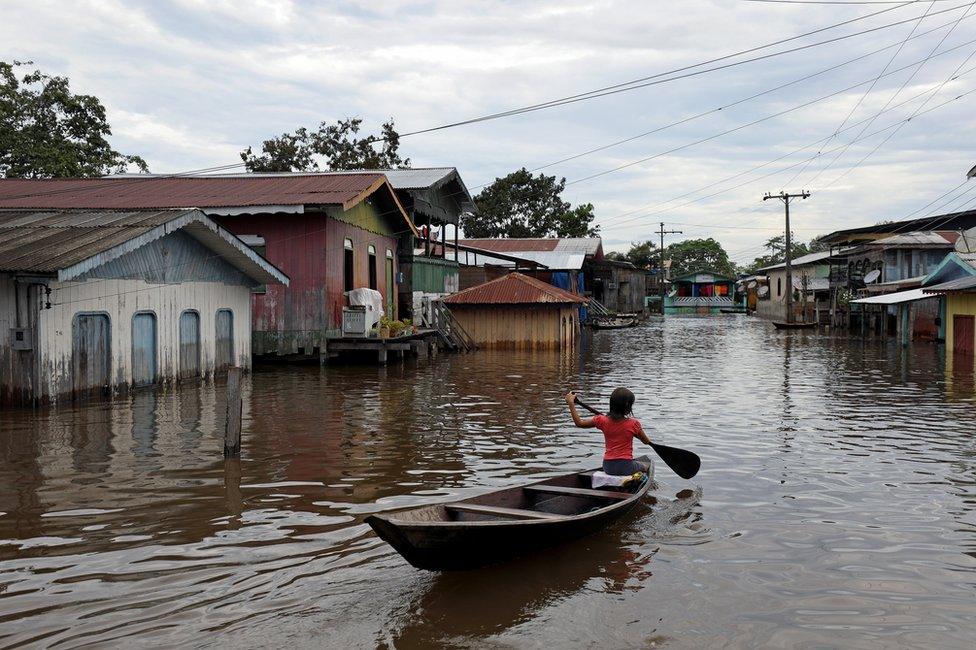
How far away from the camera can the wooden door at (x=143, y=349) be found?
17.6 m

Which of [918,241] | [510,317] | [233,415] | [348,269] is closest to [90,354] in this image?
[233,415]

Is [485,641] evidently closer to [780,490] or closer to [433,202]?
[780,490]

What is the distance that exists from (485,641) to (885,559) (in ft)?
13.1

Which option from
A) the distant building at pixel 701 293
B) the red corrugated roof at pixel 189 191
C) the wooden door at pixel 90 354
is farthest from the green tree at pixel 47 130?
the distant building at pixel 701 293

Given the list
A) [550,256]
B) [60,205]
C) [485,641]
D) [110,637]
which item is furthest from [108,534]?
[550,256]

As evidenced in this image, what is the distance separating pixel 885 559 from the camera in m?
7.59

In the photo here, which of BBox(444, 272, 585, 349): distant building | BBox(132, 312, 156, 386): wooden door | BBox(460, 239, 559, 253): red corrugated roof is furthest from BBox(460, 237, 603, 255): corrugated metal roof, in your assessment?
BBox(132, 312, 156, 386): wooden door

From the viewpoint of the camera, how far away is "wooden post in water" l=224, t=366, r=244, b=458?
36.2 ft

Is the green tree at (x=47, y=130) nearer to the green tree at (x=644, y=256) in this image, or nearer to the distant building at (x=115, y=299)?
the distant building at (x=115, y=299)

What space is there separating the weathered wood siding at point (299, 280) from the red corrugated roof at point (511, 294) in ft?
29.3

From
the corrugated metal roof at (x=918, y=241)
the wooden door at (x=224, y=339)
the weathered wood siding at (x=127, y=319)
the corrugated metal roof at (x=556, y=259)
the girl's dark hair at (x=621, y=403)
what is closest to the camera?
the girl's dark hair at (x=621, y=403)

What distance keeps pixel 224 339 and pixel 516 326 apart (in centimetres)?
1498

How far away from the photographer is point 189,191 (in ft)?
87.7

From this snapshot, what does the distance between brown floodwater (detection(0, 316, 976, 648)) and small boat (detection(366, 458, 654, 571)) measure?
253 millimetres
